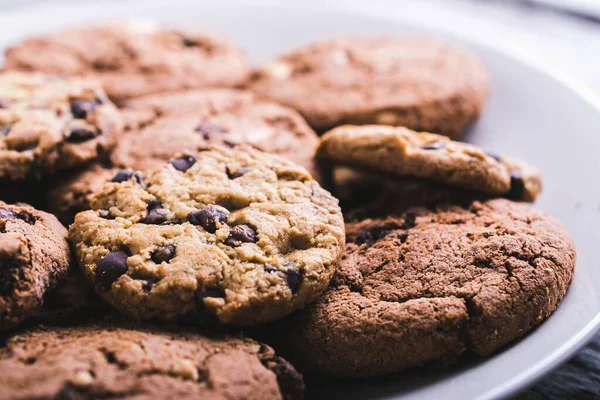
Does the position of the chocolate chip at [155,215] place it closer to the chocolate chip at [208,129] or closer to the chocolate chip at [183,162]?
the chocolate chip at [183,162]

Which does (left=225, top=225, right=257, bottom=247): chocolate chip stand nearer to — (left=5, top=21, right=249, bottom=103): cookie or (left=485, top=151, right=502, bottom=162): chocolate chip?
(left=485, top=151, right=502, bottom=162): chocolate chip

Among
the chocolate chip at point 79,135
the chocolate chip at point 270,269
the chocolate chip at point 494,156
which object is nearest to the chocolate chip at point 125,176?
the chocolate chip at point 79,135

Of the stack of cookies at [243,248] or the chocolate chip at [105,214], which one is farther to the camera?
the chocolate chip at [105,214]

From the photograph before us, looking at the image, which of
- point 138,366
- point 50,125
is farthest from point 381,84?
point 138,366

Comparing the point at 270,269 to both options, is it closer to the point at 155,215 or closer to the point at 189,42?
the point at 155,215

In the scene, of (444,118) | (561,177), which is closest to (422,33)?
(444,118)

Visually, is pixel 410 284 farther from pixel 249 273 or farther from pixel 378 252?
pixel 249 273
